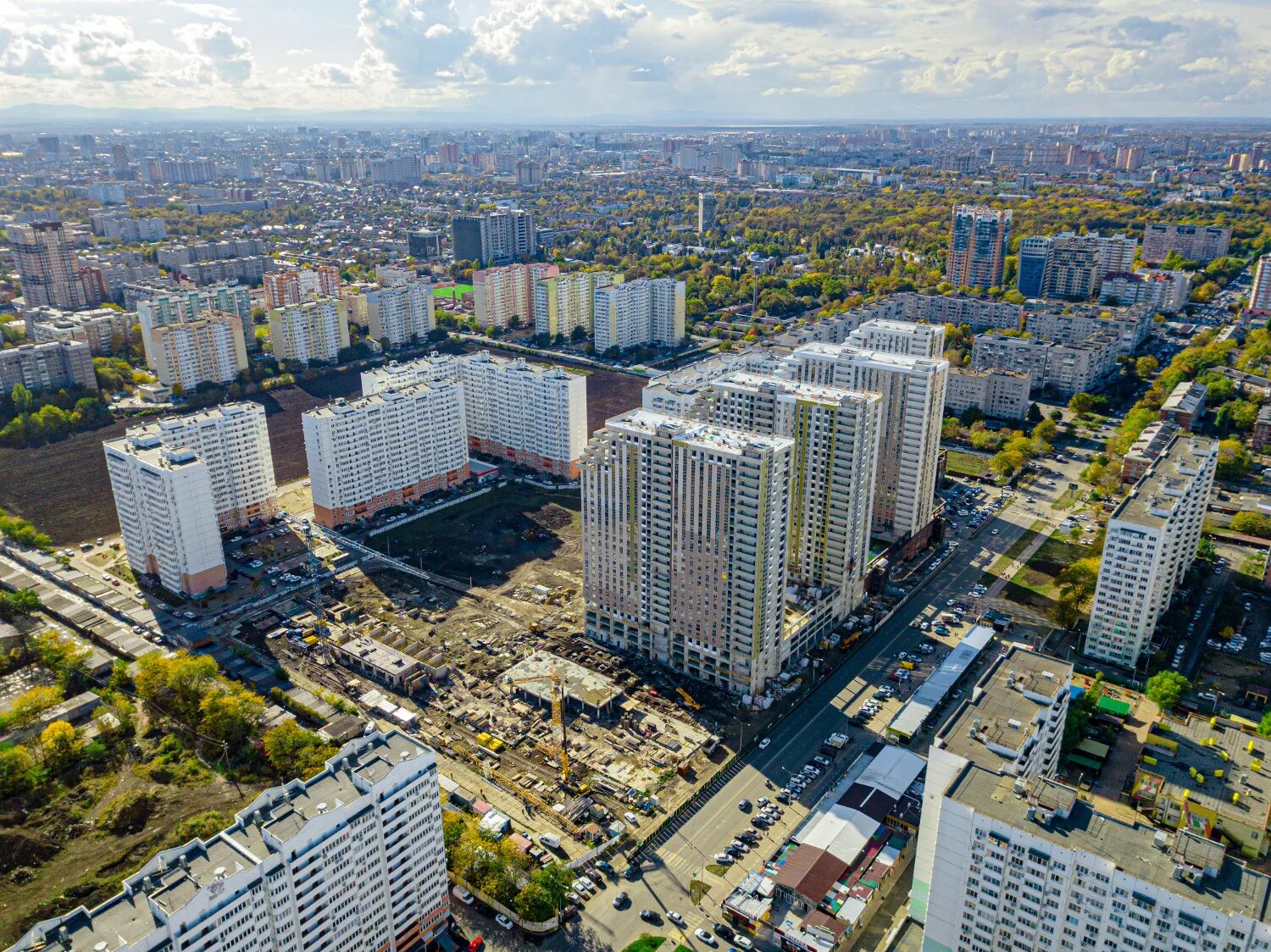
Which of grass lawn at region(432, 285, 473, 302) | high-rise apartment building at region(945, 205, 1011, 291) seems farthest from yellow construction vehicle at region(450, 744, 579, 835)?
high-rise apartment building at region(945, 205, 1011, 291)

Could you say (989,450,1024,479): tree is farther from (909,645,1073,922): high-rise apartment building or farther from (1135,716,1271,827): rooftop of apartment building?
(909,645,1073,922): high-rise apartment building

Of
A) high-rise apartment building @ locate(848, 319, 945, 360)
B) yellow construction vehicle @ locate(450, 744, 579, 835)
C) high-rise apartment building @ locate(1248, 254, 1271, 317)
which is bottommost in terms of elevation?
yellow construction vehicle @ locate(450, 744, 579, 835)

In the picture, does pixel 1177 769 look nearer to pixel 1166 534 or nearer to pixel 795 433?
pixel 1166 534

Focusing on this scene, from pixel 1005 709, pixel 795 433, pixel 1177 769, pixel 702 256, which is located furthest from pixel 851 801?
pixel 702 256

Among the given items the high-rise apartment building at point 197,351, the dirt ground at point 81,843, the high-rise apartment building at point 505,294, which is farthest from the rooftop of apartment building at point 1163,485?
the high-rise apartment building at point 197,351

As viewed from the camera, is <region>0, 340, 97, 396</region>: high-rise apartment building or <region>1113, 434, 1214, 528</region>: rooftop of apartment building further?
<region>0, 340, 97, 396</region>: high-rise apartment building

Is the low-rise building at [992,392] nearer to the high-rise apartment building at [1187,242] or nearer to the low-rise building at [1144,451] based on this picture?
the low-rise building at [1144,451]

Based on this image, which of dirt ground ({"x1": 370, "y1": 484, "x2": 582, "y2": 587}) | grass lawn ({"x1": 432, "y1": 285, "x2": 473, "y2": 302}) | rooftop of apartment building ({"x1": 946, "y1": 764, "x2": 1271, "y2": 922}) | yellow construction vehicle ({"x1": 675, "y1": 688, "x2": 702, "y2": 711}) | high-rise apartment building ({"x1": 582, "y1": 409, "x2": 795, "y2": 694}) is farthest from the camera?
grass lawn ({"x1": 432, "y1": 285, "x2": 473, "y2": 302})
